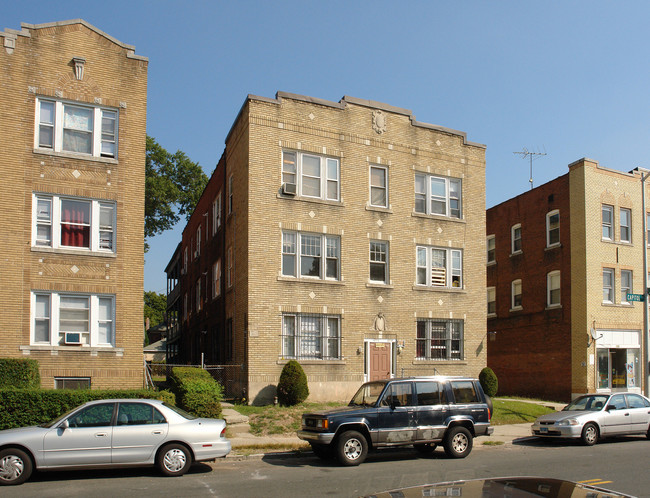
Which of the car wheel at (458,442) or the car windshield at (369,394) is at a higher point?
the car windshield at (369,394)

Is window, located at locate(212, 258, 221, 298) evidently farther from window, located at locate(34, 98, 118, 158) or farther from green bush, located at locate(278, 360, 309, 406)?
window, located at locate(34, 98, 118, 158)

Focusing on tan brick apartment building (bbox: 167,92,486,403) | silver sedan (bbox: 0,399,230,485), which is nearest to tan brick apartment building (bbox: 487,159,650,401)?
tan brick apartment building (bbox: 167,92,486,403)

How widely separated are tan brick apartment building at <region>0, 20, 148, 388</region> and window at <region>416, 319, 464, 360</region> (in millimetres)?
11329

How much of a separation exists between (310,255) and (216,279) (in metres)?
6.93

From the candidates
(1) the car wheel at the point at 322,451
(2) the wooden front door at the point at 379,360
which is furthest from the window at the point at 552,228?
(1) the car wheel at the point at 322,451

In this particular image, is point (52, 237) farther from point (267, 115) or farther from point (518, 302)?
point (518, 302)

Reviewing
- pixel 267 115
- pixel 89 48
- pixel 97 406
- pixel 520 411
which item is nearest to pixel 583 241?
pixel 520 411

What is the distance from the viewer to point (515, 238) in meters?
35.8

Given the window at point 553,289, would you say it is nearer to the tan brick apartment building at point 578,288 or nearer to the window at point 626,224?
the tan brick apartment building at point 578,288

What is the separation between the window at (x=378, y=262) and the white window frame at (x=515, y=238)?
12.5 meters

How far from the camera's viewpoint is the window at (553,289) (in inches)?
1260

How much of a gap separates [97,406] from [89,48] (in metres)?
13.5

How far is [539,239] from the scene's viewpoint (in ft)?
110

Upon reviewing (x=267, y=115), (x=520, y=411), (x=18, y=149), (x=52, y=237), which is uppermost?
(x=267, y=115)
